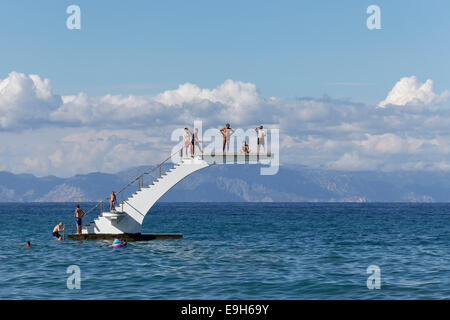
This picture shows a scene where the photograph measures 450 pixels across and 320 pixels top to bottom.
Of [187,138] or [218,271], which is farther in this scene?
[187,138]

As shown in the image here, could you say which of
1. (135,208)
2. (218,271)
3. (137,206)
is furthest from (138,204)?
(218,271)

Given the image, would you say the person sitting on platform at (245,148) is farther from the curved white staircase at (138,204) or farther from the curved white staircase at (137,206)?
the curved white staircase at (137,206)

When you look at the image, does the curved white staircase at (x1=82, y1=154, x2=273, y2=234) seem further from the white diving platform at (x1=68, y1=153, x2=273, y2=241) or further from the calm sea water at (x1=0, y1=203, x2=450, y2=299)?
the calm sea water at (x1=0, y1=203, x2=450, y2=299)

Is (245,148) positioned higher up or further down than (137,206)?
higher up

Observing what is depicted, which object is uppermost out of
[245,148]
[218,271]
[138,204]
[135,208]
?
[245,148]

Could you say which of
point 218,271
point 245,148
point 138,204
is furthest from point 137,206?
point 218,271

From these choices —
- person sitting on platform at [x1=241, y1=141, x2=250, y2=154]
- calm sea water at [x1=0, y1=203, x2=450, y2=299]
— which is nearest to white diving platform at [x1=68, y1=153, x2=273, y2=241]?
calm sea water at [x1=0, y1=203, x2=450, y2=299]

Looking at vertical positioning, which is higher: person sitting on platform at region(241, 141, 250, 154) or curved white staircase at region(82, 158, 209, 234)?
person sitting on platform at region(241, 141, 250, 154)

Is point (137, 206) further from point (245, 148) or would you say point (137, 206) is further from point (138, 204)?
point (245, 148)

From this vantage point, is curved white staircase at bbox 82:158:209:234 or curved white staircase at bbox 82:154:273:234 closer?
curved white staircase at bbox 82:154:273:234
